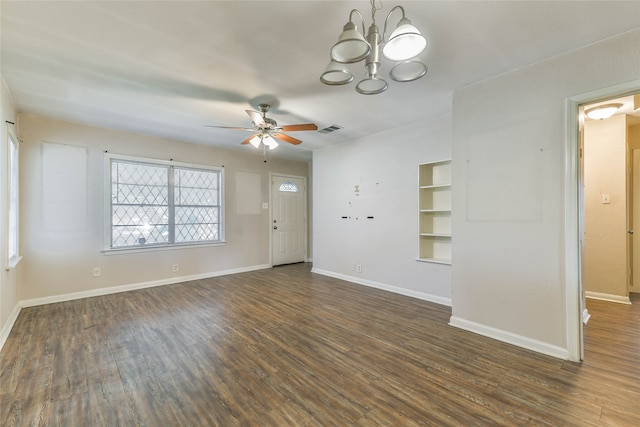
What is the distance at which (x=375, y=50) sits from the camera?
1750 mm

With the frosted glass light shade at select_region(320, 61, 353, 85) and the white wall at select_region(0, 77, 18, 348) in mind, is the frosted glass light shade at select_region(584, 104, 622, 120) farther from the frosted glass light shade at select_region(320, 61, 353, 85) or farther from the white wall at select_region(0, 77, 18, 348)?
the white wall at select_region(0, 77, 18, 348)

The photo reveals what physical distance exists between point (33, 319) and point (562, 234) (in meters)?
5.66

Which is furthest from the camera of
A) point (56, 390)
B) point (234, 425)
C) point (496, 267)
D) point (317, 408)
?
point (496, 267)

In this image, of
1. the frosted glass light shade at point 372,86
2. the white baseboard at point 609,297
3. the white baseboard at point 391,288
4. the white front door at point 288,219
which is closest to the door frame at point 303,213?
the white front door at point 288,219

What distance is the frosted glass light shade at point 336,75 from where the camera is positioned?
184 cm

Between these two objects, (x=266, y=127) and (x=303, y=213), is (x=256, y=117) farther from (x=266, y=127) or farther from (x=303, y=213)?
(x=303, y=213)

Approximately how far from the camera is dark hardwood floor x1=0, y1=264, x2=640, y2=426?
172 cm

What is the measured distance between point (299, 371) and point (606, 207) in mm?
4795

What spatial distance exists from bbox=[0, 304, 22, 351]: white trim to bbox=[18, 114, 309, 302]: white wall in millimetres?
344

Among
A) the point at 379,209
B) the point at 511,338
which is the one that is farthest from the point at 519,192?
the point at 379,209

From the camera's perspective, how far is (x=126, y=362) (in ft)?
7.67

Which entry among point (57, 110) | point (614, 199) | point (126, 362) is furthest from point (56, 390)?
A: point (614, 199)

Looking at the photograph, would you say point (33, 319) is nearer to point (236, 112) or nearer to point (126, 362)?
point (126, 362)

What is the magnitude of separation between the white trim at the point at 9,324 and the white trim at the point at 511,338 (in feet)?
14.8
